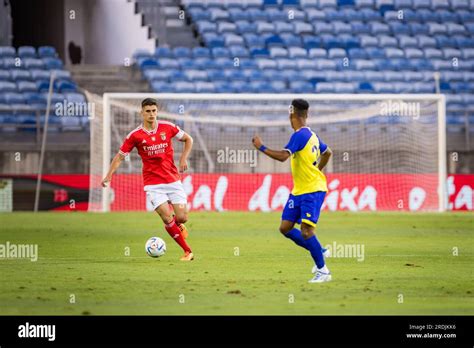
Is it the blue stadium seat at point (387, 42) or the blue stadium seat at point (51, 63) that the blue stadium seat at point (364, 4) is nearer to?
the blue stadium seat at point (387, 42)

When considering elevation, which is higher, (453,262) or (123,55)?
(123,55)

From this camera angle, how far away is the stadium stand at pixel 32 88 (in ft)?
91.5

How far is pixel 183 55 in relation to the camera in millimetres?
31500

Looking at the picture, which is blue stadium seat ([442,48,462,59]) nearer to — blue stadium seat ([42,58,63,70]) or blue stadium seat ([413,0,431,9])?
blue stadium seat ([413,0,431,9])

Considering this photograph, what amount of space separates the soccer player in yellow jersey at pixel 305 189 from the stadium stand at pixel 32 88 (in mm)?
16269

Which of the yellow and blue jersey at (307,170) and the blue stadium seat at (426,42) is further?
the blue stadium seat at (426,42)

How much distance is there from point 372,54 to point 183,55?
602cm

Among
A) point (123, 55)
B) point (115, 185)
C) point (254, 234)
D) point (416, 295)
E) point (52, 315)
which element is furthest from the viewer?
point (123, 55)

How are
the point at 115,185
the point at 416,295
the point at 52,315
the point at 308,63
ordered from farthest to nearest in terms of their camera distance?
1. the point at 308,63
2. the point at 115,185
3. the point at 416,295
4. the point at 52,315

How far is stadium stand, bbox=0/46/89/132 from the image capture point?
91.5ft

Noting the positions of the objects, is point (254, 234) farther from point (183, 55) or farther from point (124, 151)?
point (183, 55)

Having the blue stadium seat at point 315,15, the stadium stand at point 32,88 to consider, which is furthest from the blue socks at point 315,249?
the blue stadium seat at point 315,15

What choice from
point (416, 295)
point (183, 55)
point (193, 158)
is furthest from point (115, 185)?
point (416, 295)

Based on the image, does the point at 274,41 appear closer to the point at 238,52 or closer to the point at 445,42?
the point at 238,52
